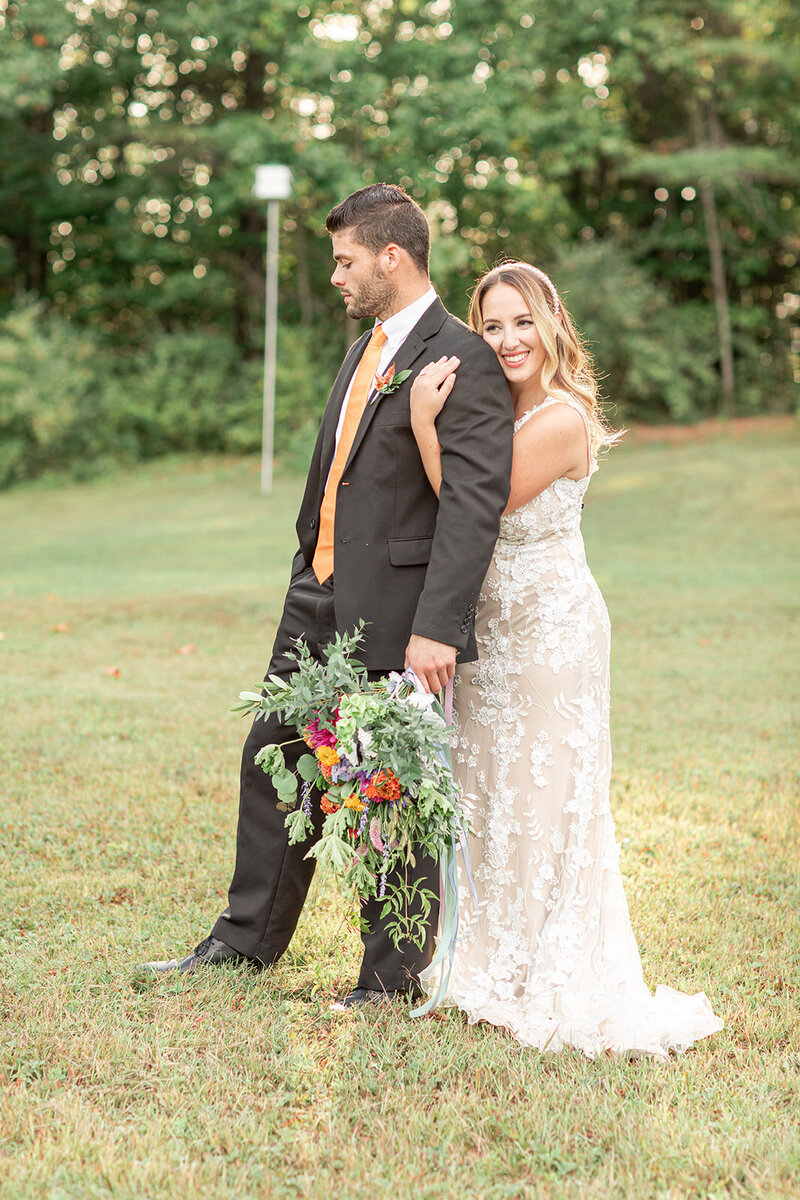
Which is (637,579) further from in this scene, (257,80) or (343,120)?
(257,80)

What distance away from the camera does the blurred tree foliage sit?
22750 millimetres

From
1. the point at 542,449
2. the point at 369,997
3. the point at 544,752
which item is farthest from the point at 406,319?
the point at 369,997

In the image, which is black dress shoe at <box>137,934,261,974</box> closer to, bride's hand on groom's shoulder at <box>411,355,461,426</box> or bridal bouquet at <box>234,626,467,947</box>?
bridal bouquet at <box>234,626,467,947</box>

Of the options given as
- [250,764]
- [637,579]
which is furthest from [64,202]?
[250,764]

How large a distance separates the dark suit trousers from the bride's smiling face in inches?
32.8

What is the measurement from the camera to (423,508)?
10.9 ft

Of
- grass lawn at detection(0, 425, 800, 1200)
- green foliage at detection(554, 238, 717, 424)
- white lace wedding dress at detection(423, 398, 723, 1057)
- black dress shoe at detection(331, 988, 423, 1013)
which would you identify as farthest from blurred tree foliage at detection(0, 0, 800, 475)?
black dress shoe at detection(331, 988, 423, 1013)

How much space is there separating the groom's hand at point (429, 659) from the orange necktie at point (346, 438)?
1.51 ft

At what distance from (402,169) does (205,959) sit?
72.2ft

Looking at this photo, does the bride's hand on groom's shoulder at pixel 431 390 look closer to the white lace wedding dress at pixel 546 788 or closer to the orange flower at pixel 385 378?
the orange flower at pixel 385 378

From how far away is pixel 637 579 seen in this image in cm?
1194

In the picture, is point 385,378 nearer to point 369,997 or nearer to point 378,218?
point 378,218

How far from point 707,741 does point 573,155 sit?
20883 millimetres


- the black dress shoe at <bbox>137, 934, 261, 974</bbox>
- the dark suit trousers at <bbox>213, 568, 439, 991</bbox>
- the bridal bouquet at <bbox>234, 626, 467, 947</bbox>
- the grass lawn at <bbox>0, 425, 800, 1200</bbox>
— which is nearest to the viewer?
the grass lawn at <bbox>0, 425, 800, 1200</bbox>
